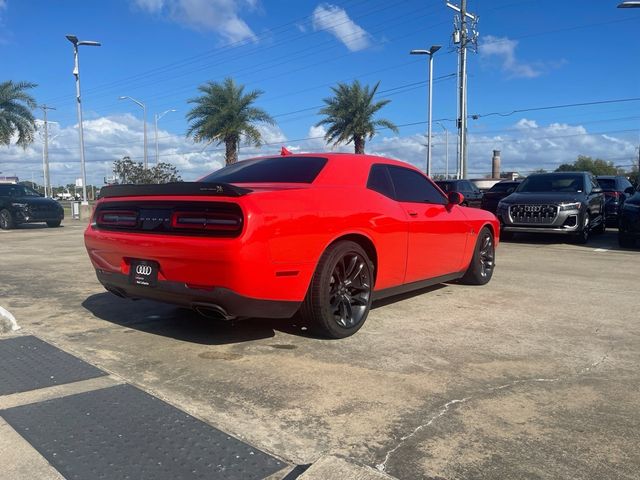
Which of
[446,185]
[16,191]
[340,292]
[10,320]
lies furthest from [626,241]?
[16,191]

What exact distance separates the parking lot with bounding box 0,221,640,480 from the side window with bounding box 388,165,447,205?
1120mm

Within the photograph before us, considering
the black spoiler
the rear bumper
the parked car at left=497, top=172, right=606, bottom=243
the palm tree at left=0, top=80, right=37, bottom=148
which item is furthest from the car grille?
the palm tree at left=0, top=80, right=37, bottom=148

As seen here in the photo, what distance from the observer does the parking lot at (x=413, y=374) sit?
266 cm

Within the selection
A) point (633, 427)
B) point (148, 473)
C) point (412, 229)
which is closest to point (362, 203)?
point (412, 229)

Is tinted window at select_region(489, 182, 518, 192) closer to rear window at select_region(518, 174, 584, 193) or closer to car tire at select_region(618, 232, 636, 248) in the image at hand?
rear window at select_region(518, 174, 584, 193)

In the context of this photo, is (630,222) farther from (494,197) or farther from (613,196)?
(494,197)

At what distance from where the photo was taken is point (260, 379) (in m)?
3.55

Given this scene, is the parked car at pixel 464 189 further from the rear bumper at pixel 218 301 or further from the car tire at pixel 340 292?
the rear bumper at pixel 218 301

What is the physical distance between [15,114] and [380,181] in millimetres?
28130

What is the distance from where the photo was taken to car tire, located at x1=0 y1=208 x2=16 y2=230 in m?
18.1

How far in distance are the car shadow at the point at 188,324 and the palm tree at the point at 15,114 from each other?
26.1 meters

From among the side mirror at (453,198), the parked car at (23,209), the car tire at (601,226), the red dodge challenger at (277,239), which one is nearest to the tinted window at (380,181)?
the red dodge challenger at (277,239)

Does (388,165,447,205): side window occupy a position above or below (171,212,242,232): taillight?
above

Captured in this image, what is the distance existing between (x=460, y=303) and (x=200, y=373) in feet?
10.5
